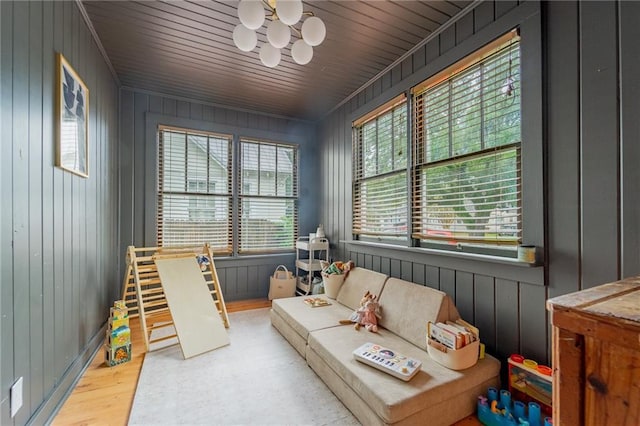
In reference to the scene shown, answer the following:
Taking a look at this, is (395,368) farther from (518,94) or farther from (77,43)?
(77,43)

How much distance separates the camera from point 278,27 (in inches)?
66.0

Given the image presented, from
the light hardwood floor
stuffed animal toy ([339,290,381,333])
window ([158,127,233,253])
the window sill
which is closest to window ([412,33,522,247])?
the window sill

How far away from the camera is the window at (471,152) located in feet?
6.18

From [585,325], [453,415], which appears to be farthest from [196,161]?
[585,325]

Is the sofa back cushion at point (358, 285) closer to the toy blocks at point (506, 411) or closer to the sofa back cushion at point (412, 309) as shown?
the sofa back cushion at point (412, 309)

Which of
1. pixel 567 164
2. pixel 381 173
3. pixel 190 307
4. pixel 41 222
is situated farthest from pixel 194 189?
pixel 567 164

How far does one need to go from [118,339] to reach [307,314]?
155 centimetres

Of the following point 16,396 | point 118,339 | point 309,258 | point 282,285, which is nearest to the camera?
point 16,396

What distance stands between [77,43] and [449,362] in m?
3.35

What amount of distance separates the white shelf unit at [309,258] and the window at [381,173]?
623mm

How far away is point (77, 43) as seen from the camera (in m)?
2.08

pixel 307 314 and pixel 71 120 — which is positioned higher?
pixel 71 120

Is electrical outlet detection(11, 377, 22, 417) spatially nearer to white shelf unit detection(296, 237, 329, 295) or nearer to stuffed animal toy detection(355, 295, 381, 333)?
stuffed animal toy detection(355, 295, 381, 333)

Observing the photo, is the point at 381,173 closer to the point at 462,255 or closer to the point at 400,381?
the point at 462,255
